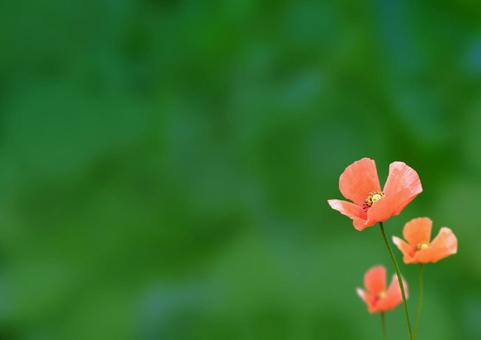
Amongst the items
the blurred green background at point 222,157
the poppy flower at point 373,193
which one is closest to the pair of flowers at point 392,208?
the poppy flower at point 373,193

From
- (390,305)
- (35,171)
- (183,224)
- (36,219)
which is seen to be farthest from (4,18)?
(390,305)

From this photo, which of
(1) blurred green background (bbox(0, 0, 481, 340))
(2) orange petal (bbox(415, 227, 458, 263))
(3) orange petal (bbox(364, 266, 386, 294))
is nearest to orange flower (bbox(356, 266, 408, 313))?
(3) orange petal (bbox(364, 266, 386, 294))

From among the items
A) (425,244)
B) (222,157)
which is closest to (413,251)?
(425,244)

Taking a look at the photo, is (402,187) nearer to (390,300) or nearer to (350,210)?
(350,210)

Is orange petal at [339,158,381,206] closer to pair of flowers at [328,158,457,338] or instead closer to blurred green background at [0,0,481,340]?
pair of flowers at [328,158,457,338]

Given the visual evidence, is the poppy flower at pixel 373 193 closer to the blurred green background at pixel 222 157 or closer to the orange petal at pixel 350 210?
the orange petal at pixel 350 210

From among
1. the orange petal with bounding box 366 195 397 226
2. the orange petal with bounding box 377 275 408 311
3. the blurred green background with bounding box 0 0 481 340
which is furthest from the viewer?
the blurred green background with bounding box 0 0 481 340
